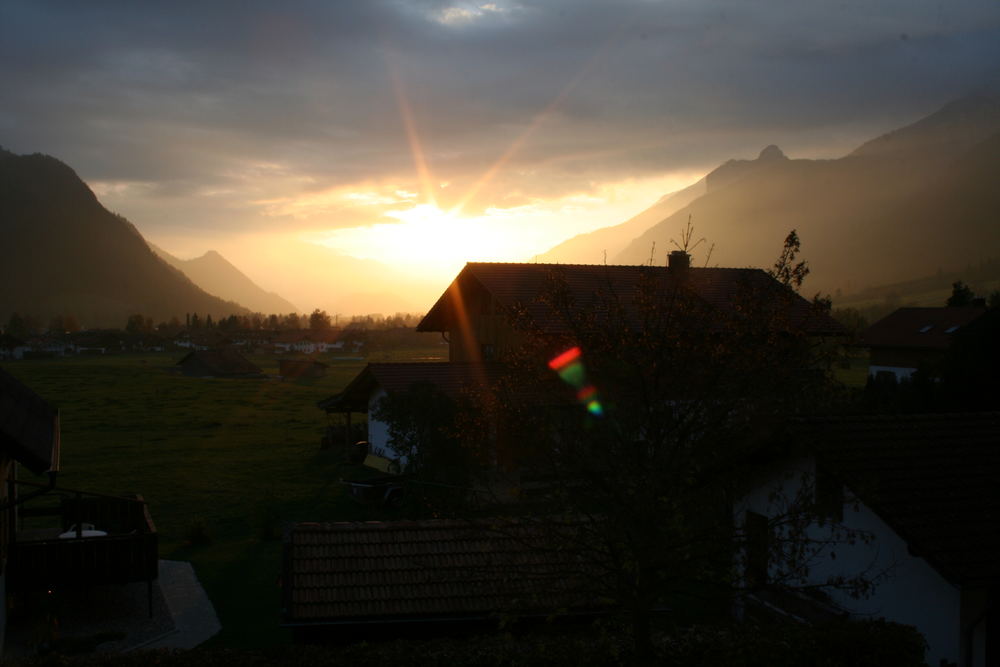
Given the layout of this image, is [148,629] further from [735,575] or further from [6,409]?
[735,575]

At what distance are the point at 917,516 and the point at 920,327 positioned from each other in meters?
49.4

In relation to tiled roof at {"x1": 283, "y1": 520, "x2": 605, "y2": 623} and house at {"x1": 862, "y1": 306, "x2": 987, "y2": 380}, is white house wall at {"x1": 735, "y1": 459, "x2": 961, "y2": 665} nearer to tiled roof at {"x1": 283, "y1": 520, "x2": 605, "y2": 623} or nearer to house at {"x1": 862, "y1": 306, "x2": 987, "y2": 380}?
tiled roof at {"x1": 283, "y1": 520, "x2": 605, "y2": 623}

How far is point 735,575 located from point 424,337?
148 m

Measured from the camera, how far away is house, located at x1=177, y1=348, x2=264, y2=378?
79.7m

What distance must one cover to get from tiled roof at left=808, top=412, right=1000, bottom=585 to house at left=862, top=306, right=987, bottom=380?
41.3 metres

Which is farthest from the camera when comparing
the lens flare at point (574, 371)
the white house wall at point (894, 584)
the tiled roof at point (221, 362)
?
the tiled roof at point (221, 362)

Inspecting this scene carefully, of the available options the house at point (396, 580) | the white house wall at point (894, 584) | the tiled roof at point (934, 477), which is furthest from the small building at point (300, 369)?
the tiled roof at point (934, 477)

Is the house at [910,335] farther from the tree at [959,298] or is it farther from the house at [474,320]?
the house at [474,320]

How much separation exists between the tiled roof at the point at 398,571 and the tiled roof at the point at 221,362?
2858 inches

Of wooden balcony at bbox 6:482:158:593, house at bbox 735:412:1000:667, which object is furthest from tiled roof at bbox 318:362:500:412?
house at bbox 735:412:1000:667

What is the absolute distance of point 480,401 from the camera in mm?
7934

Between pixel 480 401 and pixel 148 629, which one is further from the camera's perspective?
pixel 148 629

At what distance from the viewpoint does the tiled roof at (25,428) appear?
10031 mm

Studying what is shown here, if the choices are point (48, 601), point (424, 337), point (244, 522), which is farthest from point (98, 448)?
point (424, 337)
